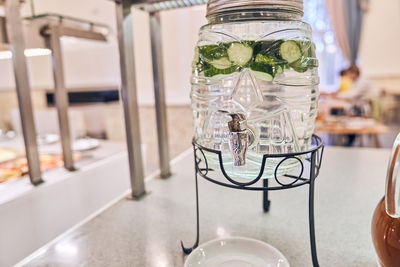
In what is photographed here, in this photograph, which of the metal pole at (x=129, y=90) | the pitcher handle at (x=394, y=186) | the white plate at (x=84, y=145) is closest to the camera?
the pitcher handle at (x=394, y=186)

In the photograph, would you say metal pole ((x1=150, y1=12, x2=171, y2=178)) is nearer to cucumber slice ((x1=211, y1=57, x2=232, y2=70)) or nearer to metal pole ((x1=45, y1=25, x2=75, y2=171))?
cucumber slice ((x1=211, y1=57, x2=232, y2=70))

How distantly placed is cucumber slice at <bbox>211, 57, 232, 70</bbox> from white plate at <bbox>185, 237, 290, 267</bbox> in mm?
267

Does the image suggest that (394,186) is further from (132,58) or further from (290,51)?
(132,58)

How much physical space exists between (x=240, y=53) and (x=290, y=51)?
6 centimetres

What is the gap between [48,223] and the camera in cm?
102

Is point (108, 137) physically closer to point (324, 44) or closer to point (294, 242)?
point (294, 242)

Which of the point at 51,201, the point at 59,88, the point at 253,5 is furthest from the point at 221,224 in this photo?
the point at 59,88

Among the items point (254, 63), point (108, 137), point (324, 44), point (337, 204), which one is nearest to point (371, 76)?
point (324, 44)

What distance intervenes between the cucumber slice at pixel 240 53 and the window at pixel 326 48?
4.65 m

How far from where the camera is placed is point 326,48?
15.3ft

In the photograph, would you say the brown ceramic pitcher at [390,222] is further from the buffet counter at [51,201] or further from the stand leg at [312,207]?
the buffet counter at [51,201]

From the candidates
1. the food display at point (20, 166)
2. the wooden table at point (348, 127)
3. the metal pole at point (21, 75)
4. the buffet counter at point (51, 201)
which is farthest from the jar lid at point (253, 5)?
the wooden table at point (348, 127)

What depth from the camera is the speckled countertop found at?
1.53ft

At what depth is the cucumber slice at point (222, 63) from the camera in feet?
1.29
